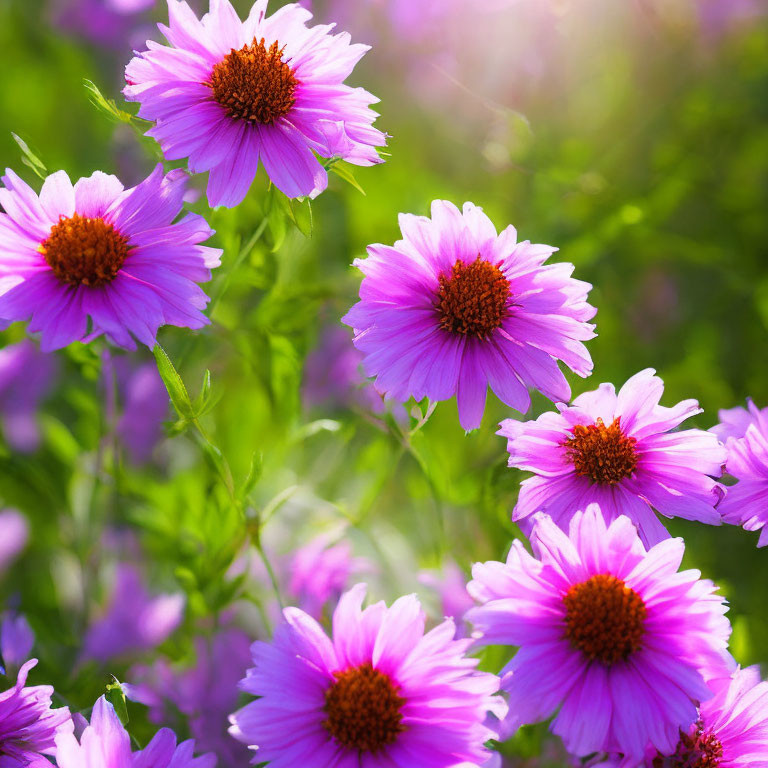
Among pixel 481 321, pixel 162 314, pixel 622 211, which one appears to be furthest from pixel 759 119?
pixel 162 314

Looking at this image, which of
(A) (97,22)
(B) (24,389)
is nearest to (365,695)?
(B) (24,389)

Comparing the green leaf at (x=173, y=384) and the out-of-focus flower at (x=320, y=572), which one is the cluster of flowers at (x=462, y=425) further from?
the out-of-focus flower at (x=320, y=572)

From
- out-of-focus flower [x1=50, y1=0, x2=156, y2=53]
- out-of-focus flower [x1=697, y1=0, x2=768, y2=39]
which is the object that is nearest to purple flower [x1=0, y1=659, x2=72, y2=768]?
out-of-focus flower [x1=50, y1=0, x2=156, y2=53]

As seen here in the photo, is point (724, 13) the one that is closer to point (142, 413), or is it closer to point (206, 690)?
point (142, 413)

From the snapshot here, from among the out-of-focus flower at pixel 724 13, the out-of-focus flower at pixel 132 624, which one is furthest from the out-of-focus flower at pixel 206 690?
the out-of-focus flower at pixel 724 13

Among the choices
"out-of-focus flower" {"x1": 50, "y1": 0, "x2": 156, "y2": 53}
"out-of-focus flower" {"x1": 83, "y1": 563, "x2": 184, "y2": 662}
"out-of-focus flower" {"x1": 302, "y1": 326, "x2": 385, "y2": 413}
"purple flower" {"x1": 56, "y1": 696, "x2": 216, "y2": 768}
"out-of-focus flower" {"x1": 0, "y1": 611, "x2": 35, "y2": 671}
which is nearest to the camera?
"purple flower" {"x1": 56, "y1": 696, "x2": 216, "y2": 768}

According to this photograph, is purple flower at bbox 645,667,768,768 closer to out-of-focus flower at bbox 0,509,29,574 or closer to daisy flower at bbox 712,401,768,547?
daisy flower at bbox 712,401,768,547
